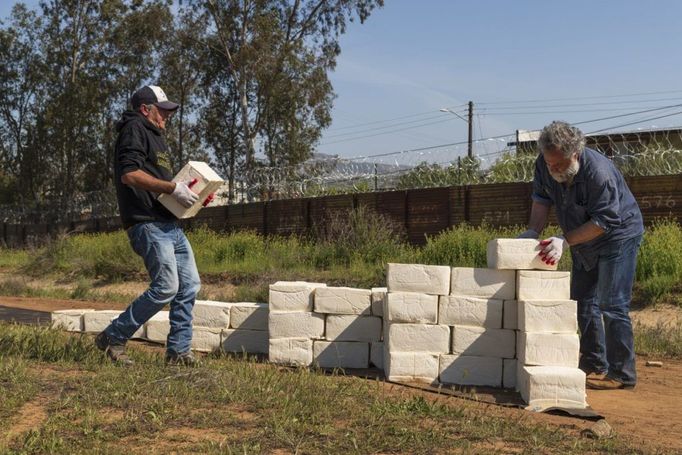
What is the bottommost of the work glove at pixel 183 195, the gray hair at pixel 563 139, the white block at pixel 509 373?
the white block at pixel 509 373

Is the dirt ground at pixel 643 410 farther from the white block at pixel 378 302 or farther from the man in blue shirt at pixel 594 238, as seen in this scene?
the white block at pixel 378 302

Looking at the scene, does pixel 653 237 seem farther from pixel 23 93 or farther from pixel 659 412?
pixel 23 93

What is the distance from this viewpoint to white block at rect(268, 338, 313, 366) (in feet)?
23.4

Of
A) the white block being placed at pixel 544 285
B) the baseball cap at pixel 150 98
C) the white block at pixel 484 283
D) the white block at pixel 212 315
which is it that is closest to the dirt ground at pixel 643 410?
the white block being placed at pixel 544 285

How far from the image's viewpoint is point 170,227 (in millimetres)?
6094

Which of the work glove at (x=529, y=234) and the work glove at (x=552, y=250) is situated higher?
the work glove at (x=529, y=234)

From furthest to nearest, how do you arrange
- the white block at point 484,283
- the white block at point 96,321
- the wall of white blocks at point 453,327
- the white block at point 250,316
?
the white block at point 96,321
the white block at point 250,316
the white block at point 484,283
the wall of white blocks at point 453,327

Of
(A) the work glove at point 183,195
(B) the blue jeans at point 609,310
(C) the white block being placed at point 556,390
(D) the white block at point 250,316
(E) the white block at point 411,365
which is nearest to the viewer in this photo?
(C) the white block being placed at point 556,390

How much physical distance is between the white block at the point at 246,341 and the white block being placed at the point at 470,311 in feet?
6.60

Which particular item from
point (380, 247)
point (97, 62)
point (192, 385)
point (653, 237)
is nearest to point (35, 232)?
point (97, 62)

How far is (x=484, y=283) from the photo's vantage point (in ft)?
20.9

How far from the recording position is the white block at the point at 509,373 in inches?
251

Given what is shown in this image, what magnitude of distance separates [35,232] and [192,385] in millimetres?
32309

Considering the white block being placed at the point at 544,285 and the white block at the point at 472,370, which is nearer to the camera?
the white block being placed at the point at 544,285
